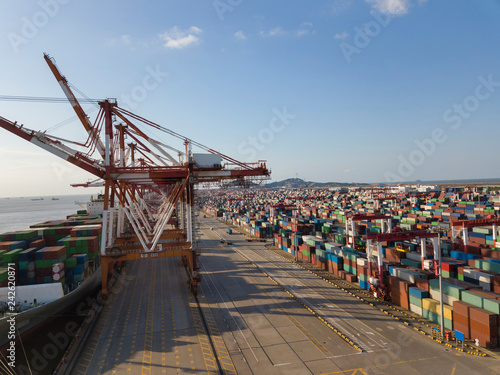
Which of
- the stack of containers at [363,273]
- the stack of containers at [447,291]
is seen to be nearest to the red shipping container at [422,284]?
the stack of containers at [447,291]

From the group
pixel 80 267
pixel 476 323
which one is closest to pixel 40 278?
pixel 80 267

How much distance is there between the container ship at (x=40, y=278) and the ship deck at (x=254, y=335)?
394 cm

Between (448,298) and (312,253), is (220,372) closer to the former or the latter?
(448,298)

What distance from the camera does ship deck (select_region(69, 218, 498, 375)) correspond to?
16844 millimetres

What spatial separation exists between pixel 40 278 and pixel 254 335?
20.3 m

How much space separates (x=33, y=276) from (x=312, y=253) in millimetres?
31672

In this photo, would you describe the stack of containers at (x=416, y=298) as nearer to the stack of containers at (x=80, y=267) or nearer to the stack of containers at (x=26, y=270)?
the stack of containers at (x=80, y=267)

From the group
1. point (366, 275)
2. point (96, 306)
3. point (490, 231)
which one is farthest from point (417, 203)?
point (96, 306)

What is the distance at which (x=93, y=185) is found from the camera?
47.5 m

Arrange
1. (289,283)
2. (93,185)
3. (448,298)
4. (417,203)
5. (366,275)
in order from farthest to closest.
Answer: (417,203), (93,185), (289,283), (366,275), (448,298)

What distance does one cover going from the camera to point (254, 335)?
20.8 meters

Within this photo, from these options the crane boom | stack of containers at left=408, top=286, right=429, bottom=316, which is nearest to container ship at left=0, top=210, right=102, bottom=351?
the crane boom

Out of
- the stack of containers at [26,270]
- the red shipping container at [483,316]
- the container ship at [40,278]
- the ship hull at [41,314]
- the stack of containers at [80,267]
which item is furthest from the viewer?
the stack of containers at [80,267]

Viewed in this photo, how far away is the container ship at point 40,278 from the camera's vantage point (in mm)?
23078
